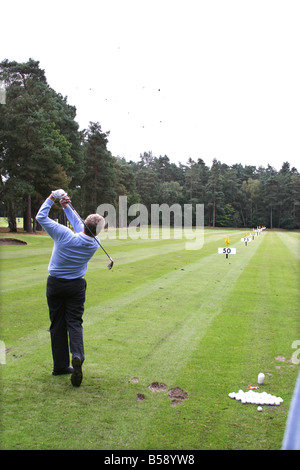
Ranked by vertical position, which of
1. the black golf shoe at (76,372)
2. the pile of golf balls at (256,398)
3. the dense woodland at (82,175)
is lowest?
the pile of golf balls at (256,398)

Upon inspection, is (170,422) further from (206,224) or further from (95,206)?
(206,224)

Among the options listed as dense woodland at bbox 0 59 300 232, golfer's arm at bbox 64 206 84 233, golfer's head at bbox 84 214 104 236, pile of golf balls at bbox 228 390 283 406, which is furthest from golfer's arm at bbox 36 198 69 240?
dense woodland at bbox 0 59 300 232

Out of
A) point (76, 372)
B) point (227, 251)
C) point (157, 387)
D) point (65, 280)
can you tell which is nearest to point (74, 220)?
point (65, 280)

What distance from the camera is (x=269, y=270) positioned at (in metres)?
17.7

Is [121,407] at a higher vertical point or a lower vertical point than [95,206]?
lower

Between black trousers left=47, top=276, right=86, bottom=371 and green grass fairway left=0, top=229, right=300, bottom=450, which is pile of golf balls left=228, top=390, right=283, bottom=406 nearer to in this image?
green grass fairway left=0, top=229, right=300, bottom=450

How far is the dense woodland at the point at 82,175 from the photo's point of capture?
3378 centimetres

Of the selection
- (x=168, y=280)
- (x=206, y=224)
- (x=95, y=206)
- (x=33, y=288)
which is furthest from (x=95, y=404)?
(x=206, y=224)

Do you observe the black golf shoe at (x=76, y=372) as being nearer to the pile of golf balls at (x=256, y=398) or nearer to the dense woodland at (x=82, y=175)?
the pile of golf balls at (x=256, y=398)

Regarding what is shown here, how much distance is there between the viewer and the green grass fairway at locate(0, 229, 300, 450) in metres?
3.95

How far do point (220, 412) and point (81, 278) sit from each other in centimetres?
242

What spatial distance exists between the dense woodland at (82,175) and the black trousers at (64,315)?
28.4 metres

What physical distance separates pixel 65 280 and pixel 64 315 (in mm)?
484

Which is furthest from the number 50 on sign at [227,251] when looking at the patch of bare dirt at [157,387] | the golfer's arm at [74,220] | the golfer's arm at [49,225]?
the golfer's arm at [49,225]
